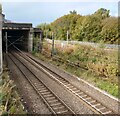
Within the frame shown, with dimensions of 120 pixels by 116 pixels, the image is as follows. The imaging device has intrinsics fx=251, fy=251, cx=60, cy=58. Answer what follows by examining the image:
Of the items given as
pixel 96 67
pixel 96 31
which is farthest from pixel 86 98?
pixel 96 31

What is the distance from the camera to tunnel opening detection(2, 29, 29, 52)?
44406 millimetres

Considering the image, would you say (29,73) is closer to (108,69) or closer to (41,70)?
(41,70)

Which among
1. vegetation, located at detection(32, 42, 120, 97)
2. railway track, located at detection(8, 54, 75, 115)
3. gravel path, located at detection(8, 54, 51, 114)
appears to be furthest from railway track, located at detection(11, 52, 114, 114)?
gravel path, located at detection(8, 54, 51, 114)

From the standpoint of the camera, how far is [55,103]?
12969 millimetres

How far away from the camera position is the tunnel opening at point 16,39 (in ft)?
146

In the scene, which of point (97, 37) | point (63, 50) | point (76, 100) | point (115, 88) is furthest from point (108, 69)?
point (97, 37)

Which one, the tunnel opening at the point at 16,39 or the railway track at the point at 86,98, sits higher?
the tunnel opening at the point at 16,39

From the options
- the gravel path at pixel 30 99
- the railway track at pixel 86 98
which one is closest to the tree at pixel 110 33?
the railway track at pixel 86 98

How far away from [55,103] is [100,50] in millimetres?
13942

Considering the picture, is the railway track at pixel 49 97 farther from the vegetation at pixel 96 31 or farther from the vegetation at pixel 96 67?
the vegetation at pixel 96 31

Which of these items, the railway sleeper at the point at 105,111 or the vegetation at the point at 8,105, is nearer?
the vegetation at the point at 8,105

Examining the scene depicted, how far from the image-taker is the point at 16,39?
2026 inches

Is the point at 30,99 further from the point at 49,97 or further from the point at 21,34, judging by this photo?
the point at 21,34

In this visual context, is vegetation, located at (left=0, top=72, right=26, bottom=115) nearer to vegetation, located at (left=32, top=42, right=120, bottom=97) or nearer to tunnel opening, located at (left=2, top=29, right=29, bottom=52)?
vegetation, located at (left=32, top=42, right=120, bottom=97)
